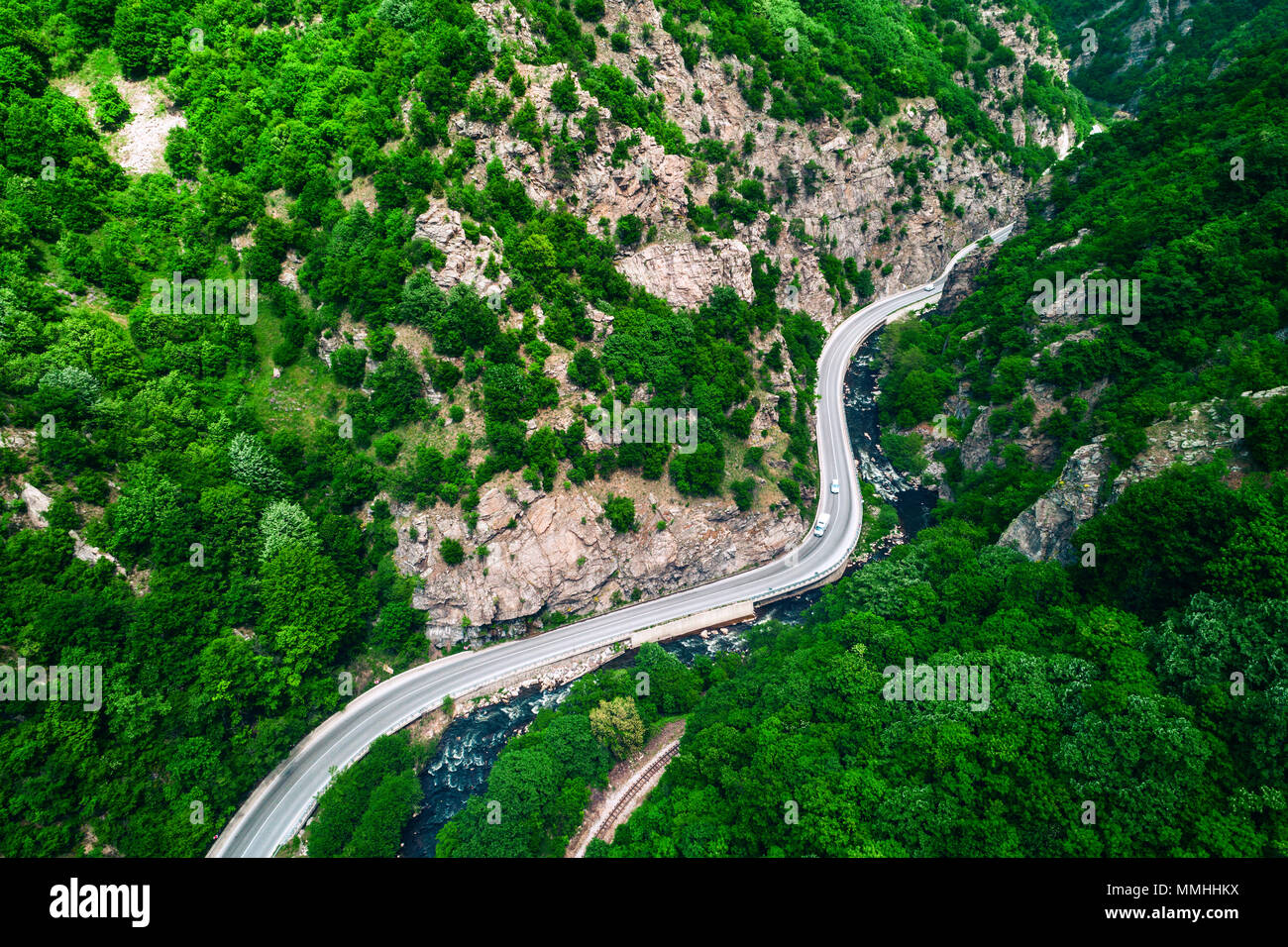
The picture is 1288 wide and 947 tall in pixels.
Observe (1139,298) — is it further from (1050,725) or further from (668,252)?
(668,252)

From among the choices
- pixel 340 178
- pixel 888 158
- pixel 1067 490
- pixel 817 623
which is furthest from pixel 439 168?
pixel 888 158

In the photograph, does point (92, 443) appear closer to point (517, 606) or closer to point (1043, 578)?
point (517, 606)

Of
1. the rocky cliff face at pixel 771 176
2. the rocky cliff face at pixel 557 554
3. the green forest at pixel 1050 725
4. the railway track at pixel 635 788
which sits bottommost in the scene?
the railway track at pixel 635 788

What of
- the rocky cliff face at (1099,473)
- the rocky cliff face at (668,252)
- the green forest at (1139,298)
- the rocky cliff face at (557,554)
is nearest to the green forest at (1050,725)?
the rocky cliff face at (1099,473)

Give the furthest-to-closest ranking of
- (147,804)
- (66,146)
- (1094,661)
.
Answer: (66,146), (147,804), (1094,661)

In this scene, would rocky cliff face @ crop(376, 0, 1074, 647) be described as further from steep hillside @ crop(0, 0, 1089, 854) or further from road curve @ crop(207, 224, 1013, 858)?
road curve @ crop(207, 224, 1013, 858)

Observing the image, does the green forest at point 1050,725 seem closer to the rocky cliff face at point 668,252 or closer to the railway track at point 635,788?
the railway track at point 635,788

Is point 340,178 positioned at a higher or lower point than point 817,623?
higher

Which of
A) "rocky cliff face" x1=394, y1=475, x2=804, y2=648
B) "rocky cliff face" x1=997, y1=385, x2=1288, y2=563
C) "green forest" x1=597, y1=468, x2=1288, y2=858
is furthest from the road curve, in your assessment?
"rocky cliff face" x1=997, y1=385, x2=1288, y2=563
